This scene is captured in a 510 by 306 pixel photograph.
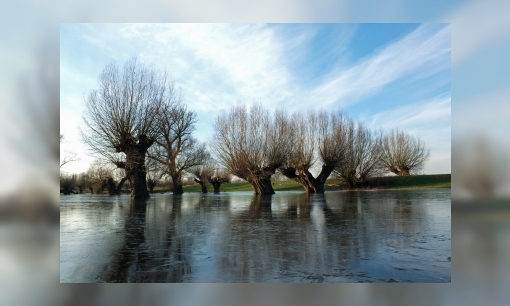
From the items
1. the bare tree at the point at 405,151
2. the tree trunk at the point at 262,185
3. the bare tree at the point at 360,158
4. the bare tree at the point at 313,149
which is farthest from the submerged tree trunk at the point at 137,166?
the bare tree at the point at 405,151

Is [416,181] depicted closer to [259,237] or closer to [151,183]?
[259,237]

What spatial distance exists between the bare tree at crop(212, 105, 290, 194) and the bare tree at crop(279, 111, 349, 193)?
210 mm

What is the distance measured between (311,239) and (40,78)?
5.58m

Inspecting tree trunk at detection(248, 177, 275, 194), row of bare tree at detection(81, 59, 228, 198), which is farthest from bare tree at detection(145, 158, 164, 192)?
tree trunk at detection(248, 177, 275, 194)

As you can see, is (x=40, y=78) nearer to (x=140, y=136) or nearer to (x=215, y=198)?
(x=140, y=136)

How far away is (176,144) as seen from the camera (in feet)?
22.1

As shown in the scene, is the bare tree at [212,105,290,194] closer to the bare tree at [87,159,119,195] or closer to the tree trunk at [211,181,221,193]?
the tree trunk at [211,181,221,193]

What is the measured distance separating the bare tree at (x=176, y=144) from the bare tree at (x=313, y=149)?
1.92 m

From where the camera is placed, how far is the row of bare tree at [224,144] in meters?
6.41

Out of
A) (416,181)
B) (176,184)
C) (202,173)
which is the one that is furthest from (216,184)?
(416,181)

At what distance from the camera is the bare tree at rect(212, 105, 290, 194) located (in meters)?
6.52

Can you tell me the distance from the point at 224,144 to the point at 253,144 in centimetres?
69

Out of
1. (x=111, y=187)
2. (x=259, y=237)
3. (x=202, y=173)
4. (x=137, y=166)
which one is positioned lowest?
(x=259, y=237)

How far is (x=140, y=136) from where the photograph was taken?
22.8 feet
